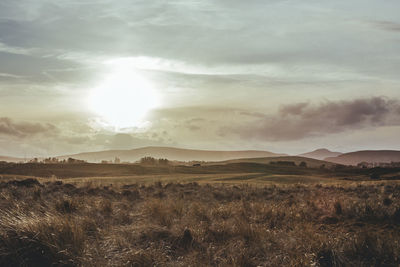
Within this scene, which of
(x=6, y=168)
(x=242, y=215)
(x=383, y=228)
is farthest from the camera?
(x=6, y=168)

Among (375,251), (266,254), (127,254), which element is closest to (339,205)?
(375,251)

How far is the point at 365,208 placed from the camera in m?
10.6

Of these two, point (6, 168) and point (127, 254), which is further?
point (6, 168)

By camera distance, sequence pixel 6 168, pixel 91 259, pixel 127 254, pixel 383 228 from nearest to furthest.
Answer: pixel 91 259
pixel 127 254
pixel 383 228
pixel 6 168

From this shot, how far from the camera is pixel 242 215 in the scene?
9.54 metres

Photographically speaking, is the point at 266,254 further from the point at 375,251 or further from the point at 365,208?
the point at 365,208

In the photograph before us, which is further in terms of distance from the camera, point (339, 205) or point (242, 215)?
point (339, 205)

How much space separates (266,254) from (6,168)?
7361 centimetres

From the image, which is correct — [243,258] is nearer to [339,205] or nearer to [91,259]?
[91,259]

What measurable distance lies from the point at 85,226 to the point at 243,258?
12.4ft

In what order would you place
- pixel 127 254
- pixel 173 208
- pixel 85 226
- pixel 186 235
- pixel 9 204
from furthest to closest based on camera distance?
pixel 9 204 < pixel 173 208 < pixel 85 226 < pixel 186 235 < pixel 127 254

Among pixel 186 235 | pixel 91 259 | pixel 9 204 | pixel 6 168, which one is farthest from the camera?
pixel 6 168

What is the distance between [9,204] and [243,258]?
895cm

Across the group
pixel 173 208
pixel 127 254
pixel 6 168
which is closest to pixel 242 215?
pixel 173 208
